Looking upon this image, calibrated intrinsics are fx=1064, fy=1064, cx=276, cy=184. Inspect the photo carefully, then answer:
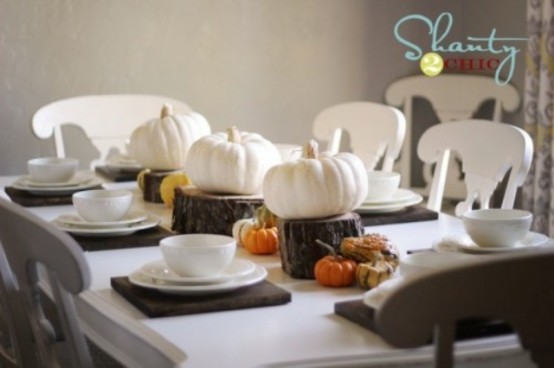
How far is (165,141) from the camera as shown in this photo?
8.45 ft

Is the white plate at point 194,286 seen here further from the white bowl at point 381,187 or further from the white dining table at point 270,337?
the white bowl at point 381,187

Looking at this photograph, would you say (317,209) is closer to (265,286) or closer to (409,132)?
(265,286)

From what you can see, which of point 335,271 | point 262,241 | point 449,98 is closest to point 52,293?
point 335,271

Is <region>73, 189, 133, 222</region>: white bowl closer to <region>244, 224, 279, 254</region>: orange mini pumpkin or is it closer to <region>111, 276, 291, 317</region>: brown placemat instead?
<region>244, 224, 279, 254</region>: orange mini pumpkin

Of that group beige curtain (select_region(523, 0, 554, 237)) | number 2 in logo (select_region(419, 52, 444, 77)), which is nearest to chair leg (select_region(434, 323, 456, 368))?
beige curtain (select_region(523, 0, 554, 237))

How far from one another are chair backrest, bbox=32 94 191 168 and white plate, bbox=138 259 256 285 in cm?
164

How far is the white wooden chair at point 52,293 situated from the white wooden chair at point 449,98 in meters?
2.65

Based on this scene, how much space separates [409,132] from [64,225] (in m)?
2.47

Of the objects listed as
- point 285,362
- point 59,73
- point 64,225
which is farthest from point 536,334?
point 59,73

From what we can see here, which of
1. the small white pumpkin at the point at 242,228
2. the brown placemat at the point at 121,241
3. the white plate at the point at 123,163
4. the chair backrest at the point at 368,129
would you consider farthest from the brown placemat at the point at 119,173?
the small white pumpkin at the point at 242,228

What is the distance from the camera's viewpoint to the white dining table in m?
1.33

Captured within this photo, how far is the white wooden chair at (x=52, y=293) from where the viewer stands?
48.9 inches

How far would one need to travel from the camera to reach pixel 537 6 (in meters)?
3.57

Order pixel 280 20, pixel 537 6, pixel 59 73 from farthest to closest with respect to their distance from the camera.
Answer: pixel 280 20
pixel 59 73
pixel 537 6
